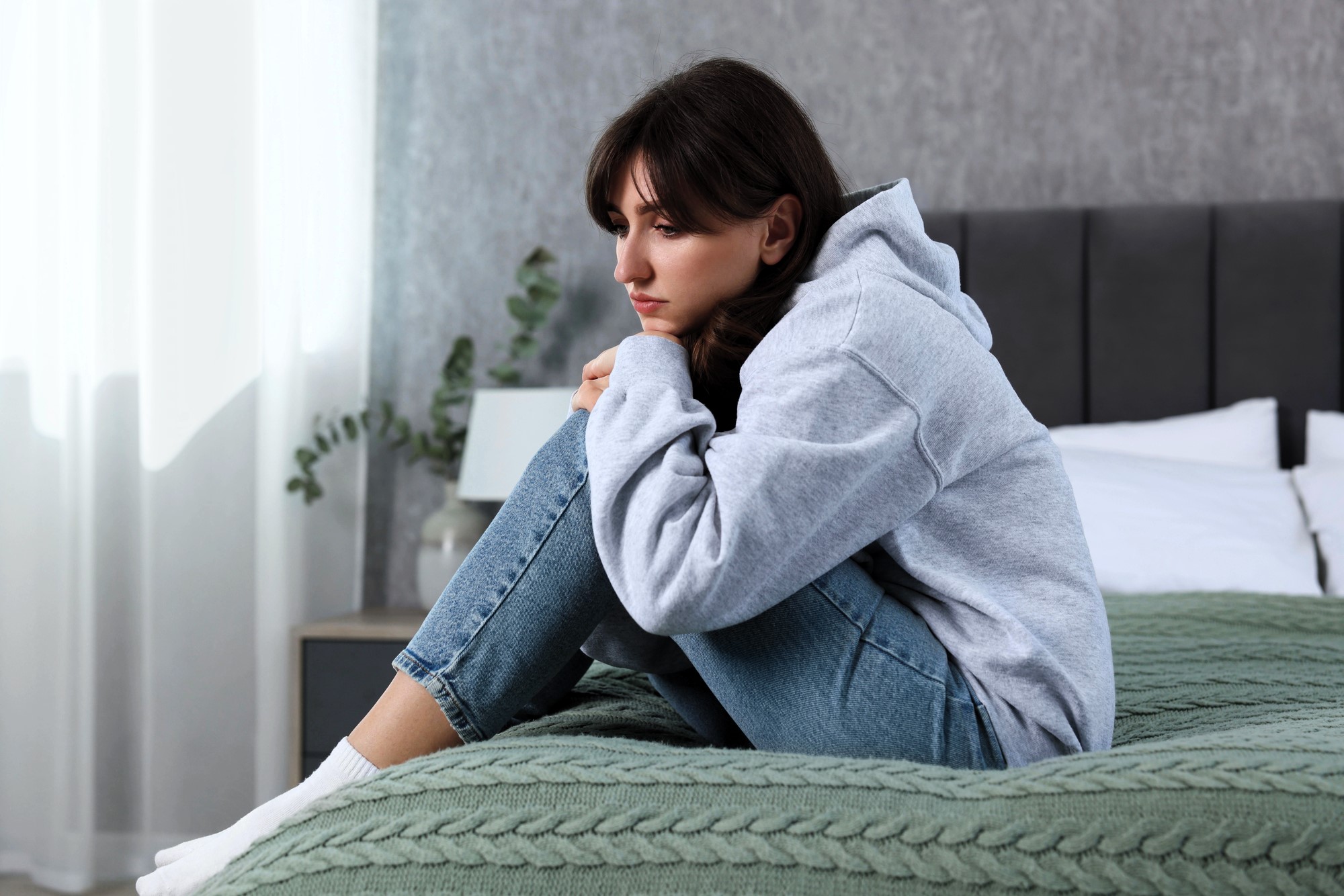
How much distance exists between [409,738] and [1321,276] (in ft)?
6.89

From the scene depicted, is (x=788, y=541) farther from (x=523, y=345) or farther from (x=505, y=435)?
(x=523, y=345)

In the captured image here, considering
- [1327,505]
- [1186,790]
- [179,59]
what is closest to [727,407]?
[1186,790]

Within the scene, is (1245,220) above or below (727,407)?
above

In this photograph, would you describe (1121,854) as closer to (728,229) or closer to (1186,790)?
(1186,790)

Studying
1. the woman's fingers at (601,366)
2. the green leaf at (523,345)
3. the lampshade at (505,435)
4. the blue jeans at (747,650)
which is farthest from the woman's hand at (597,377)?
the green leaf at (523,345)

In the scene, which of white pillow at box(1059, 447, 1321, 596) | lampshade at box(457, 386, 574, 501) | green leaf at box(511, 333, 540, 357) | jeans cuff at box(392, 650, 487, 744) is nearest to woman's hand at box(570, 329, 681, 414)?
jeans cuff at box(392, 650, 487, 744)

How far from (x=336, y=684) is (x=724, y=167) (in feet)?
5.29

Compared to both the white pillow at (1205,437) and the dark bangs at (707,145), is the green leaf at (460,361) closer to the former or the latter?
the white pillow at (1205,437)

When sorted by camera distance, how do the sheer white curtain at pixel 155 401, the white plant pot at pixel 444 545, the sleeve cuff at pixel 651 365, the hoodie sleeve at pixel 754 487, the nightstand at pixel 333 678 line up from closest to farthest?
the hoodie sleeve at pixel 754 487 → the sleeve cuff at pixel 651 365 → the sheer white curtain at pixel 155 401 → the nightstand at pixel 333 678 → the white plant pot at pixel 444 545

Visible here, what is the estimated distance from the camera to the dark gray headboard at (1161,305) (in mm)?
2256

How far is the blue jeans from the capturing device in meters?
0.91

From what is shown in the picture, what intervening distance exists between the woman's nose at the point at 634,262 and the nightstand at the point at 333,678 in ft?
4.46

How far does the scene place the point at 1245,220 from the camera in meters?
2.30

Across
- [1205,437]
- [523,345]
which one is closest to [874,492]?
[1205,437]
